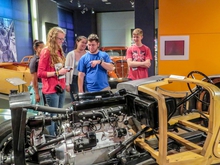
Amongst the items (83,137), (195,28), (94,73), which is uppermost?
(195,28)

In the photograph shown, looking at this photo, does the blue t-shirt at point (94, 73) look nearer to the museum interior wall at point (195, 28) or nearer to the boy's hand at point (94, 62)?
the boy's hand at point (94, 62)

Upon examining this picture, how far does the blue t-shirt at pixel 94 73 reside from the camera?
10.6 feet

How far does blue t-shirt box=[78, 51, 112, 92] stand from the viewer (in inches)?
127

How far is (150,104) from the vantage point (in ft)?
6.59

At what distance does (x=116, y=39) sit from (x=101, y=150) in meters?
15.1

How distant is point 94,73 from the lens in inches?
127

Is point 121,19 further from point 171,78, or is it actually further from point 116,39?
point 171,78

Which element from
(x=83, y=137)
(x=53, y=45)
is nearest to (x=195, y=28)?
(x=53, y=45)

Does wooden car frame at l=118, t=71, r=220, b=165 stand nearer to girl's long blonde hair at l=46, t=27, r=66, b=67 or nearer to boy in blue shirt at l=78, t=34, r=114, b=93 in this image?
boy in blue shirt at l=78, t=34, r=114, b=93

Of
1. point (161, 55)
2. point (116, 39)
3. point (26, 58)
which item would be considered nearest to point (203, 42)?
point (161, 55)

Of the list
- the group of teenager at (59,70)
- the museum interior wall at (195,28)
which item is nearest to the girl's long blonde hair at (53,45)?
the group of teenager at (59,70)

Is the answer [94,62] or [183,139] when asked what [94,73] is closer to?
[94,62]

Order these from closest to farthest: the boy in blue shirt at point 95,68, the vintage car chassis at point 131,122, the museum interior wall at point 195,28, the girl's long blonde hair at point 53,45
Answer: the vintage car chassis at point 131,122
the girl's long blonde hair at point 53,45
the boy in blue shirt at point 95,68
the museum interior wall at point 195,28

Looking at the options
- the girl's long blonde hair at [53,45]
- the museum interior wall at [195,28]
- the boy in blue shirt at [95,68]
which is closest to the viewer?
the girl's long blonde hair at [53,45]
